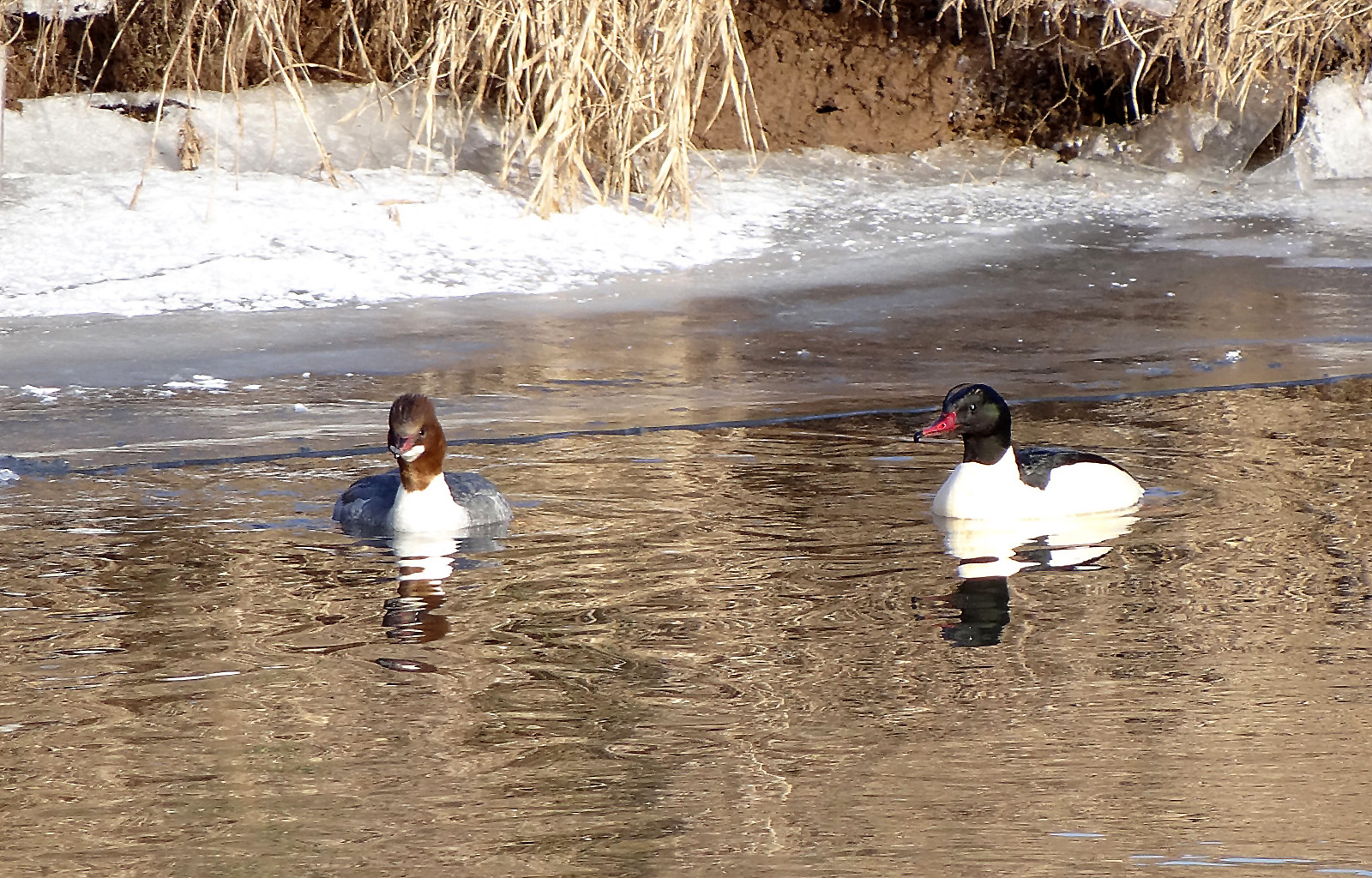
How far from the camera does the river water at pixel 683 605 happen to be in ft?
11.6

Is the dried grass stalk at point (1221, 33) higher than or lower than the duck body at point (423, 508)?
higher

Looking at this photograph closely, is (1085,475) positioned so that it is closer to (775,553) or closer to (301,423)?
(775,553)

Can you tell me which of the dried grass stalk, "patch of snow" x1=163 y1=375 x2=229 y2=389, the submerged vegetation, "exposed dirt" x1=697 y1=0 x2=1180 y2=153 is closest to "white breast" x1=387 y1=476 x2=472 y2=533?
"patch of snow" x1=163 y1=375 x2=229 y2=389

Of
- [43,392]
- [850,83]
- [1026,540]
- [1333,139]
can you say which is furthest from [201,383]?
[1333,139]

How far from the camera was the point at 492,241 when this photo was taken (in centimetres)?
1044

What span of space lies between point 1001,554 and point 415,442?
1.78 m

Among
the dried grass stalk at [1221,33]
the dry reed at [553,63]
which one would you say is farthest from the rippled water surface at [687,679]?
the dried grass stalk at [1221,33]

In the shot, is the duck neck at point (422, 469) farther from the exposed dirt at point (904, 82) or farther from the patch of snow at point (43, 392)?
the exposed dirt at point (904, 82)

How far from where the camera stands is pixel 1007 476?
246 inches

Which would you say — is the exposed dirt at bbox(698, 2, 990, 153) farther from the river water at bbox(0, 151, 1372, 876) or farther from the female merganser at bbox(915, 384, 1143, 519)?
the female merganser at bbox(915, 384, 1143, 519)

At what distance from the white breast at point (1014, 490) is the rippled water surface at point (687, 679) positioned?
127 millimetres

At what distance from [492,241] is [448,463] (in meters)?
3.78

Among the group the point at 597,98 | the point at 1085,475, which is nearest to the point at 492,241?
the point at 597,98

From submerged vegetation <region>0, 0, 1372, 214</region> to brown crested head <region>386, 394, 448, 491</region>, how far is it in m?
4.10
